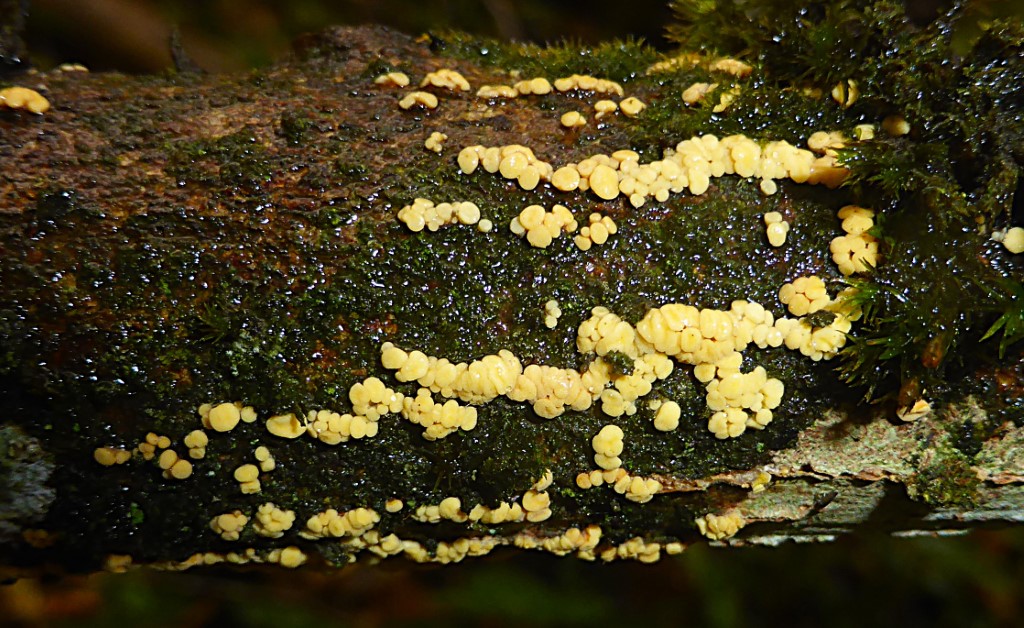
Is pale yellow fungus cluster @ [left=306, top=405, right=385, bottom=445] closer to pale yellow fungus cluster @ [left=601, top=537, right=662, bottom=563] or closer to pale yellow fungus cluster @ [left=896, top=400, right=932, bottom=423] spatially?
pale yellow fungus cluster @ [left=601, top=537, right=662, bottom=563]

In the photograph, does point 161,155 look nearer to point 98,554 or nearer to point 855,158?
point 98,554

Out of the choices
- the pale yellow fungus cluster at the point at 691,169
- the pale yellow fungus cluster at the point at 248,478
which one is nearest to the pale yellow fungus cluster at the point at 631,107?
the pale yellow fungus cluster at the point at 691,169

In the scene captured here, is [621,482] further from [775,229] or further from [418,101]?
[418,101]

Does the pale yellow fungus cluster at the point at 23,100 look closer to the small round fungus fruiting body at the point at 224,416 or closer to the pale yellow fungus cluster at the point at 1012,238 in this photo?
the small round fungus fruiting body at the point at 224,416

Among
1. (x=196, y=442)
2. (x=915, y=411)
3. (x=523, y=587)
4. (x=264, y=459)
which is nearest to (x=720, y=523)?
(x=915, y=411)

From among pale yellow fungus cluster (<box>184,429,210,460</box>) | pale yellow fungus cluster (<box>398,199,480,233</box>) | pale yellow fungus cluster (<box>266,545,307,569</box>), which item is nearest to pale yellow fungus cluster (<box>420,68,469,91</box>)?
pale yellow fungus cluster (<box>398,199,480,233</box>)

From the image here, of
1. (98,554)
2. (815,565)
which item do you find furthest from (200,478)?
(815,565)
